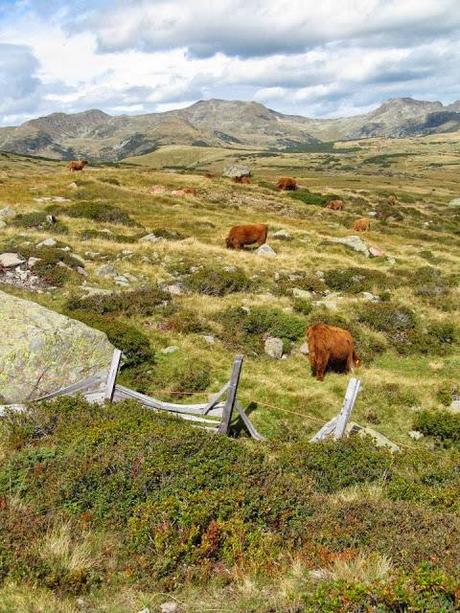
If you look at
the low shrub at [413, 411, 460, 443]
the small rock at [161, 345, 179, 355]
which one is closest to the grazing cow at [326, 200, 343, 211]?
the small rock at [161, 345, 179, 355]

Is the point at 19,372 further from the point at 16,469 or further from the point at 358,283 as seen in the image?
the point at 358,283

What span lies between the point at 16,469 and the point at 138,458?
1.83 metres

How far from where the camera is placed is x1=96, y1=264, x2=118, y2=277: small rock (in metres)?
21.8

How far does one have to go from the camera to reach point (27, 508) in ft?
21.0

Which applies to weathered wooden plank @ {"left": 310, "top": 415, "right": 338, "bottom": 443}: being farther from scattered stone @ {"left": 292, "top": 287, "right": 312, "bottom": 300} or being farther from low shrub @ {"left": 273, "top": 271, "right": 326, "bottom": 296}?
low shrub @ {"left": 273, "top": 271, "right": 326, "bottom": 296}

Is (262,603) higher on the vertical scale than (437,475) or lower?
higher

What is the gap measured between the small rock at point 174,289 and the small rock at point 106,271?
2.67m

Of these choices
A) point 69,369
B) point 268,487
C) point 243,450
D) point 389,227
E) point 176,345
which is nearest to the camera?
point 268,487

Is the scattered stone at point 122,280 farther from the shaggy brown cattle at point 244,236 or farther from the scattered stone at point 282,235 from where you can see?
the scattered stone at point 282,235

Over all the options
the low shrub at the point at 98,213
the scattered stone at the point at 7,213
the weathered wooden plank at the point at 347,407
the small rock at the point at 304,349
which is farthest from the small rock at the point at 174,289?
the scattered stone at the point at 7,213

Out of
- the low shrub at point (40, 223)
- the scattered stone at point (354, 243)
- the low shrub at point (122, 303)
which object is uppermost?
the low shrub at point (40, 223)

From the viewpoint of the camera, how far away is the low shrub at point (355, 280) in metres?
23.0

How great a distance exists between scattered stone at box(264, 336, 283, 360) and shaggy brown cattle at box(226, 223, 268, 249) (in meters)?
14.0

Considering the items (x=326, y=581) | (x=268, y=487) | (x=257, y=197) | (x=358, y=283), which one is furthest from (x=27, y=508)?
(x=257, y=197)
